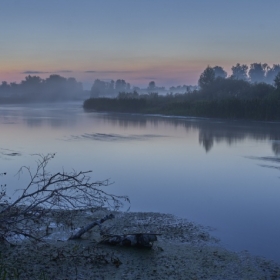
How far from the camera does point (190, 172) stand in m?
12.0

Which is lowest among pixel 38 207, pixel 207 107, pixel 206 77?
pixel 38 207

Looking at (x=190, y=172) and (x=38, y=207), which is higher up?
(x=38, y=207)

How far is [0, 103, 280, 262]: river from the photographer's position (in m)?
7.62

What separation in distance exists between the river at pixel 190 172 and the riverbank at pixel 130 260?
0.50 meters

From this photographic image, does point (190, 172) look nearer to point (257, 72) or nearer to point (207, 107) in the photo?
point (207, 107)

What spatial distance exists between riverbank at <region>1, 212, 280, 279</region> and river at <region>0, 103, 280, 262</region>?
50 cm

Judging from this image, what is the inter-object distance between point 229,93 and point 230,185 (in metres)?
42.2

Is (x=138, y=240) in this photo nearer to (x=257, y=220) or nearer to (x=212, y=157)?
(x=257, y=220)

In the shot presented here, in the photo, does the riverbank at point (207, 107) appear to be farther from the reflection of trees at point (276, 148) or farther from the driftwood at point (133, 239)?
the driftwood at point (133, 239)

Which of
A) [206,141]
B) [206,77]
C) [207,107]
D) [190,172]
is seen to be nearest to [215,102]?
[207,107]

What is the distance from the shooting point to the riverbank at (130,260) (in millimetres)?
5184

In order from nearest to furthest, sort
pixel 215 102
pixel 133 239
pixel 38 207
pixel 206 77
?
pixel 133 239, pixel 38 207, pixel 215 102, pixel 206 77

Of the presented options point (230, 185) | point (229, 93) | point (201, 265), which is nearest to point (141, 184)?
point (230, 185)

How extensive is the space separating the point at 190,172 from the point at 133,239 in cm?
605
